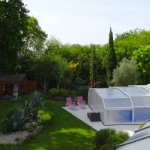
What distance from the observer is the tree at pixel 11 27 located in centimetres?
2800

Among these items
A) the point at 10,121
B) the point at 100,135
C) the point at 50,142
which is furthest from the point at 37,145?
the point at 100,135

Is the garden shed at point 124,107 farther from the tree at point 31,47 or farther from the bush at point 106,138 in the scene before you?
the tree at point 31,47

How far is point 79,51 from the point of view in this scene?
46469 mm

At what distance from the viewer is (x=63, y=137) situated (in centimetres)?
1836

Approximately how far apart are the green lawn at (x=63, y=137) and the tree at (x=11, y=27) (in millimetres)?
7329

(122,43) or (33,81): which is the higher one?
(122,43)

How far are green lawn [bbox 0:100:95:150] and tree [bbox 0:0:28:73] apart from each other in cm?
733

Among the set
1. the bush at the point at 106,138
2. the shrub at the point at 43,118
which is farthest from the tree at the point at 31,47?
the bush at the point at 106,138

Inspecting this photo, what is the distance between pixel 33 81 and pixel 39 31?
35.4ft

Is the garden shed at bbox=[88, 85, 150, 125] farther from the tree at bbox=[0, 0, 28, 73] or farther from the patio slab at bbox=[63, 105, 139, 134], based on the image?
the tree at bbox=[0, 0, 28, 73]

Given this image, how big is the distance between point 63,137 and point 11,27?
13595 millimetres

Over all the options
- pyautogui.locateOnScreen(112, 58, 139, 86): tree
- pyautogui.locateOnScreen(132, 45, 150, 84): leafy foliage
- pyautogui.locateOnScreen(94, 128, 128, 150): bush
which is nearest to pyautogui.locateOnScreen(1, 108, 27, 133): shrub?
pyautogui.locateOnScreen(94, 128, 128, 150): bush

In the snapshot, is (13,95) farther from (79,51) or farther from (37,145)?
(37,145)

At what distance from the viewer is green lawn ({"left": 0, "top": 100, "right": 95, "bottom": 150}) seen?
16.2m
